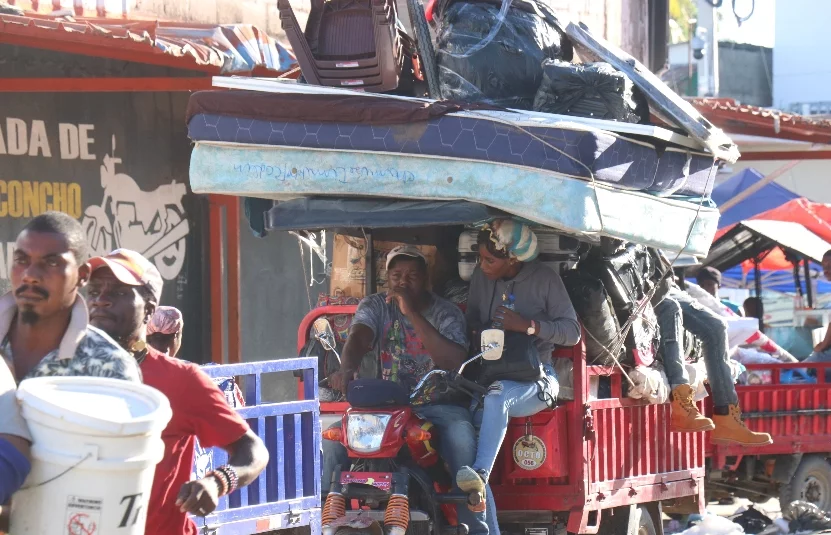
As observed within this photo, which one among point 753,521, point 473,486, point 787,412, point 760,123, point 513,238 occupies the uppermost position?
point 760,123

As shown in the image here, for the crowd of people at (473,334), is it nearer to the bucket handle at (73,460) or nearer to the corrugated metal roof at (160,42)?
the corrugated metal roof at (160,42)

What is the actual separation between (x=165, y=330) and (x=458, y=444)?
60.4 inches

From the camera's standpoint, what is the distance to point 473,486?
653cm

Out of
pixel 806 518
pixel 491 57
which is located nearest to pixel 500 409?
pixel 491 57

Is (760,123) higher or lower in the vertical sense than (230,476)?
higher

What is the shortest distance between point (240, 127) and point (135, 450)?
3799mm

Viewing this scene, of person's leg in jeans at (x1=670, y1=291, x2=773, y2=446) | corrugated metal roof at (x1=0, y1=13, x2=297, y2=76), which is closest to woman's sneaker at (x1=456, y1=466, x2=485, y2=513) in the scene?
person's leg in jeans at (x1=670, y1=291, x2=773, y2=446)

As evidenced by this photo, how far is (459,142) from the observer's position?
659cm

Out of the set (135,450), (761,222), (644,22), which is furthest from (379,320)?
(644,22)

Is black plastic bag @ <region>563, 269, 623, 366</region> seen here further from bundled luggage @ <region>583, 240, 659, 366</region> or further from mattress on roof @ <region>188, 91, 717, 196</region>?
mattress on roof @ <region>188, 91, 717, 196</region>

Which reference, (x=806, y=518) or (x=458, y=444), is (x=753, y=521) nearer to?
(x=806, y=518)

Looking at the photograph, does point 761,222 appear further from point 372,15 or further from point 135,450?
point 135,450

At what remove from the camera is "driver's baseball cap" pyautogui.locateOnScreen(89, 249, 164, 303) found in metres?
4.11

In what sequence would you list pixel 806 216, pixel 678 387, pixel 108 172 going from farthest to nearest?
pixel 806 216 < pixel 108 172 < pixel 678 387
